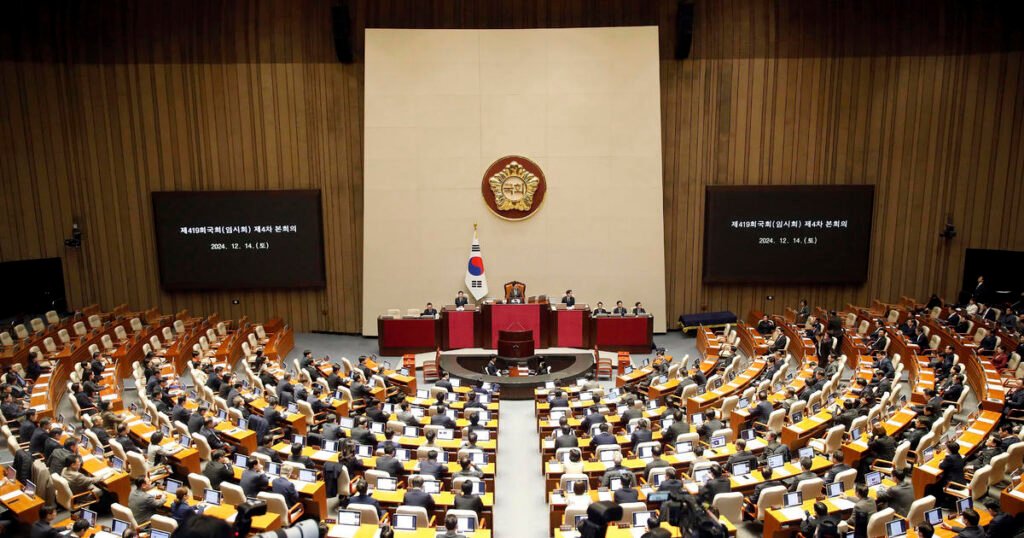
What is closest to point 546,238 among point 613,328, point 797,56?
point 613,328

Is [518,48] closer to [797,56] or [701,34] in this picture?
[701,34]

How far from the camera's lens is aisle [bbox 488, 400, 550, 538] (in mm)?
9539

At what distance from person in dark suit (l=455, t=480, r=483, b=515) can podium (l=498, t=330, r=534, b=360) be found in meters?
8.39

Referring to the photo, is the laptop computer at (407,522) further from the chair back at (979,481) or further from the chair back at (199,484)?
the chair back at (979,481)

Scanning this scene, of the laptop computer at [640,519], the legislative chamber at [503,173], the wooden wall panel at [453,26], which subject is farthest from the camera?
the wooden wall panel at [453,26]

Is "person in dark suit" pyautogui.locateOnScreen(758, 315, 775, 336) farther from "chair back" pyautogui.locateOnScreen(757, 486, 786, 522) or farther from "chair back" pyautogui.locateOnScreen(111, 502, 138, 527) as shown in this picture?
"chair back" pyautogui.locateOnScreen(111, 502, 138, 527)

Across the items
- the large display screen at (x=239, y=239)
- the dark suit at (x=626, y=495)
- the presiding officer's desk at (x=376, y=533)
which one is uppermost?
the large display screen at (x=239, y=239)

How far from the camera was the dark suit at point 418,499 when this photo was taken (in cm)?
867

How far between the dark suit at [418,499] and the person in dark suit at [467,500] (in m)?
0.41

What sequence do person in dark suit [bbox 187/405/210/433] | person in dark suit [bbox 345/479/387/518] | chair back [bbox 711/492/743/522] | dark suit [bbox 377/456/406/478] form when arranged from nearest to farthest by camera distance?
chair back [bbox 711/492/743/522] < person in dark suit [bbox 345/479/387/518] < dark suit [bbox 377/456/406/478] < person in dark suit [bbox 187/405/210/433]

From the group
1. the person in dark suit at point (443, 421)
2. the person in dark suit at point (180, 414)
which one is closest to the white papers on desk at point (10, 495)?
the person in dark suit at point (180, 414)

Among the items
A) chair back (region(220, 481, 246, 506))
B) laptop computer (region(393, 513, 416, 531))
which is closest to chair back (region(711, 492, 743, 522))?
laptop computer (region(393, 513, 416, 531))

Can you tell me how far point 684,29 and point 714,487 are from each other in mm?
14658

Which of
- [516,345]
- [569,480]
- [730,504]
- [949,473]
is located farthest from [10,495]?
[949,473]
